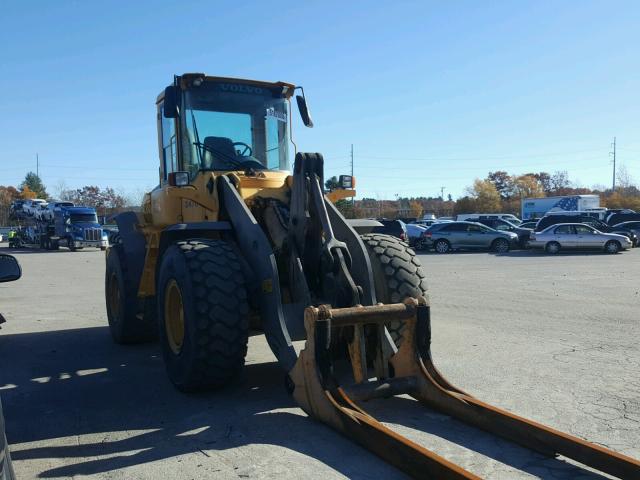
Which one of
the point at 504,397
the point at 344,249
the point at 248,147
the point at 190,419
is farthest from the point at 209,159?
the point at 504,397

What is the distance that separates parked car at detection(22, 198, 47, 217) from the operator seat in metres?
35.9

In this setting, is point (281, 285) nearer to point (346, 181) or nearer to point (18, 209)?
point (346, 181)

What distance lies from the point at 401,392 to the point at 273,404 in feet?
3.94

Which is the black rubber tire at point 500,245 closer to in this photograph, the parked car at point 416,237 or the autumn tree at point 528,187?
the parked car at point 416,237

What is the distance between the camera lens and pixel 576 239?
26.2m

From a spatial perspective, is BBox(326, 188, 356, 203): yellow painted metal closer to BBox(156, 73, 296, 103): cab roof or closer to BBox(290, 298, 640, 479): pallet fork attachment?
BBox(156, 73, 296, 103): cab roof

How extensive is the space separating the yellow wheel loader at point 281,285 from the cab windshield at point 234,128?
0.6 inches

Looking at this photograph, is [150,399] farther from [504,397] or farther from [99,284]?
[99,284]

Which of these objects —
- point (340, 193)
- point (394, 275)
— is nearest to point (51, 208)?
point (340, 193)

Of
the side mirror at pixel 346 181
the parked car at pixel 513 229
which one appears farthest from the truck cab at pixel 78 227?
the side mirror at pixel 346 181

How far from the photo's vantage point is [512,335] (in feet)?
26.3

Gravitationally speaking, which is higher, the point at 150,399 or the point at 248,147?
the point at 248,147

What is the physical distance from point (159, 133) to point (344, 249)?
12.2 feet

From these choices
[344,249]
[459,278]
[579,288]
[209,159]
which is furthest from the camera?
[459,278]
